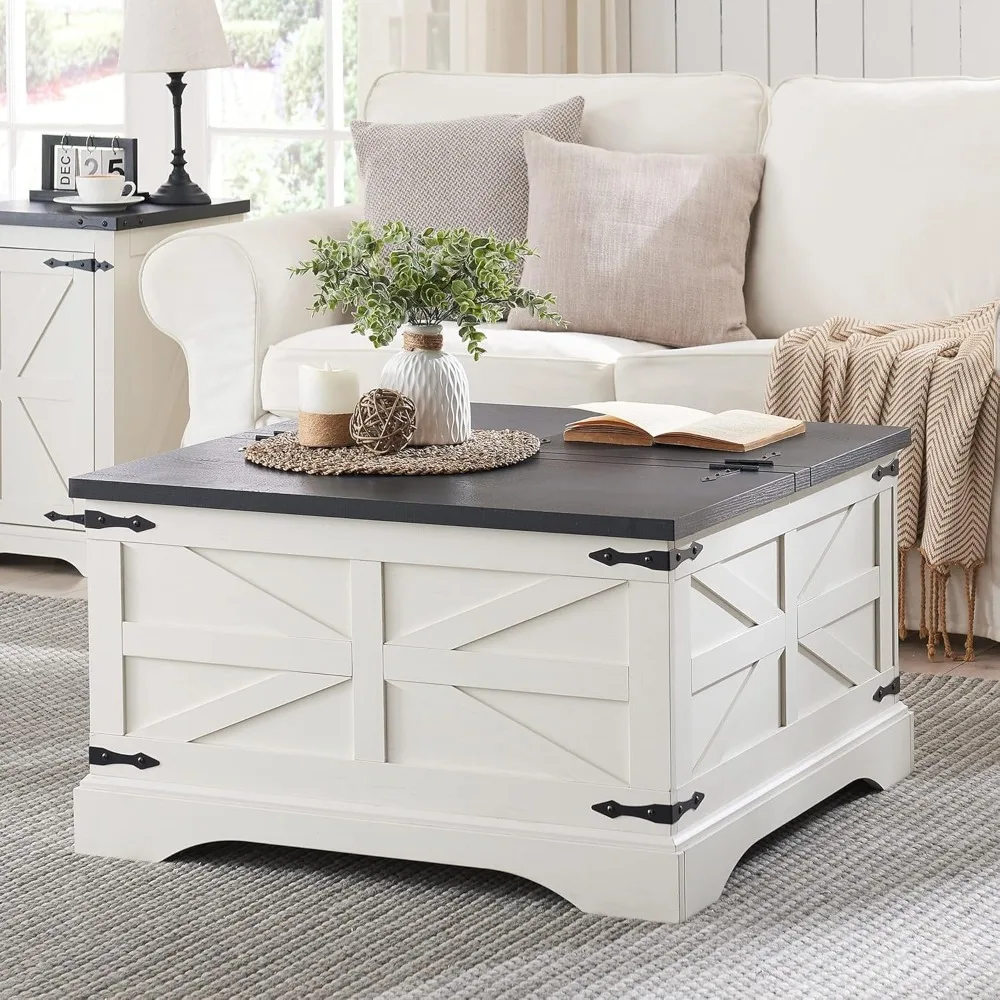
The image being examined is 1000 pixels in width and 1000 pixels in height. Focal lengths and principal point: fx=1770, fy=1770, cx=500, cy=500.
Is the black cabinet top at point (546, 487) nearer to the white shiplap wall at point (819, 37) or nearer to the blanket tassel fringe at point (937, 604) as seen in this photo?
the blanket tassel fringe at point (937, 604)

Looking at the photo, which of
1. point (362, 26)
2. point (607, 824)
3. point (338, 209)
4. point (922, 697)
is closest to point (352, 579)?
point (607, 824)

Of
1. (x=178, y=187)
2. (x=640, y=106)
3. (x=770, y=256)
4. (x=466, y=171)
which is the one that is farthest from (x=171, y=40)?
(x=770, y=256)

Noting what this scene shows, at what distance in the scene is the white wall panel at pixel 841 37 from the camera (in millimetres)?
4520

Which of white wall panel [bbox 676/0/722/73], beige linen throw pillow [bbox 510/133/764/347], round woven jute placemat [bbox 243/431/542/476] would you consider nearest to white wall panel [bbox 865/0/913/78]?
white wall panel [bbox 676/0/722/73]

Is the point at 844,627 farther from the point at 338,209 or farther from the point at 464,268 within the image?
the point at 338,209

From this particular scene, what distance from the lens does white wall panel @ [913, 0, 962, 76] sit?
439cm

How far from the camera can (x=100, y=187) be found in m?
3.63

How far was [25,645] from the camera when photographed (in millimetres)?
3111

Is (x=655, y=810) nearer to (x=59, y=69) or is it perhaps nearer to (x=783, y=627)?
(x=783, y=627)

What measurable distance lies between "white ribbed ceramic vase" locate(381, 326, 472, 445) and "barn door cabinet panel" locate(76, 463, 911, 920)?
0.99 ft

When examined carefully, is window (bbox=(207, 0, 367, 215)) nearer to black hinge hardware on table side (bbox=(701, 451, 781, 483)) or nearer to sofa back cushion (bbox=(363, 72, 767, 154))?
sofa back cushion (bbox=(363, 72, 767, 154))

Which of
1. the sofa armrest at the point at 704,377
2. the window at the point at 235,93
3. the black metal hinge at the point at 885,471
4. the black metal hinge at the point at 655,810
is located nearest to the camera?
the black metal hinge at the point at 655,810

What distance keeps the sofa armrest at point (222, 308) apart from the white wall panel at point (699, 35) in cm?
169

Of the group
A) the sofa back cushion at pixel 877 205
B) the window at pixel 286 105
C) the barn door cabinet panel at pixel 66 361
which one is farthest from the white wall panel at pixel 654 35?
the barn door cabinet panel at pixel 66 361
